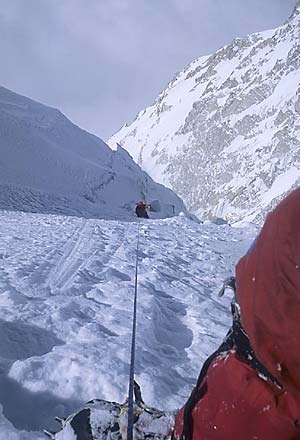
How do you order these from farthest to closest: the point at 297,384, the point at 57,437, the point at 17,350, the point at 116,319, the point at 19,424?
the point at 116,319, the point at 17,350, the point at 19,424, the point at 57,437, the point at 297,384

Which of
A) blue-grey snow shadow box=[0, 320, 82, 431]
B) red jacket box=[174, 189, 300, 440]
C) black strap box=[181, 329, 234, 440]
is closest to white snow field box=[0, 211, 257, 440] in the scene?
blue-grey snow shadow box=[0, 320, 82, 431]

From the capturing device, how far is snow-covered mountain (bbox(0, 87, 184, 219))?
71.1 feet

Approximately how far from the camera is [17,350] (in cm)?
361

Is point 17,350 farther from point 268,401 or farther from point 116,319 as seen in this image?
point 268,401

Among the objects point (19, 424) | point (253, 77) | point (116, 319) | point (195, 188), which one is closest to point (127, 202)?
point (116, 319)

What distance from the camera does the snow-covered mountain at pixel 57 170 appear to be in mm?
21656

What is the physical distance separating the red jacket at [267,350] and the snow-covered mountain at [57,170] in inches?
699

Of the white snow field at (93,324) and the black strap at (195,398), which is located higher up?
the black strap at (195,398)

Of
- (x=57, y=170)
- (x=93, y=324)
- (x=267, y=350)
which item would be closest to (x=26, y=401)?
(x=93, y=324)

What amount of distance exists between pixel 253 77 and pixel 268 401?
183m

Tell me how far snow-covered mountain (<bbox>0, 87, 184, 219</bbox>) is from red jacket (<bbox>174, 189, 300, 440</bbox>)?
17.8m

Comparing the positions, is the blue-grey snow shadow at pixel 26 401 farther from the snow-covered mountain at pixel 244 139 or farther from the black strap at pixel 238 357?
the snow-covered mountain at pixel 244 139

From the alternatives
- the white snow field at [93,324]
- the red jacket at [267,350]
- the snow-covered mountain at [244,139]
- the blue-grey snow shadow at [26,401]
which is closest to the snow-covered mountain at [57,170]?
the white snow field at [93,324]

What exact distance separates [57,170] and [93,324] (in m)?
22.0
